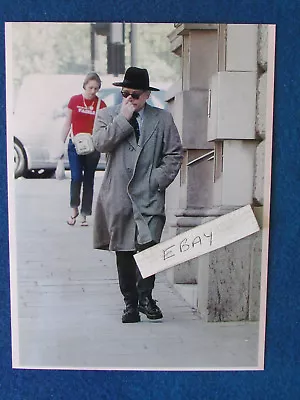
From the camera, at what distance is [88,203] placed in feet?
3.17

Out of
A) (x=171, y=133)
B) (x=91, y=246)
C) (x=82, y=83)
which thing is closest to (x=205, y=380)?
(x=91, y=246)

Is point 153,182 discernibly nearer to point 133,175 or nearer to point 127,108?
point 133,175

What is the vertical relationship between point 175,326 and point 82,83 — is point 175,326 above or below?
below

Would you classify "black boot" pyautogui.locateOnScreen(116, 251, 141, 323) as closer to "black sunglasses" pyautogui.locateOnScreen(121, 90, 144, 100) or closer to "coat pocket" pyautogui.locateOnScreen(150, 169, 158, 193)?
"coat pocket" pyautogui.locateOnScreen(150, 169, 158, 193)

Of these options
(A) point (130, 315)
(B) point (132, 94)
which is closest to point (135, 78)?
(B) point (132, 94)

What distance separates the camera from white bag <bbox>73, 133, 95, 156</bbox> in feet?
3.14

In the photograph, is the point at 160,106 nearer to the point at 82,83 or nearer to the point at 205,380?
the point at 82,83

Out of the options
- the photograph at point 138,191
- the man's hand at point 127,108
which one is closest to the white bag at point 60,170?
the photograph at point 138,191

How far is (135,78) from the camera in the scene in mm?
934

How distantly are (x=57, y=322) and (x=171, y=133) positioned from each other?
43 cm

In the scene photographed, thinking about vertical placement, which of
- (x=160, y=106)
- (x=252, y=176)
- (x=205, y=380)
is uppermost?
(x=160, y=106)

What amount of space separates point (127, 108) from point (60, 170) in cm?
17

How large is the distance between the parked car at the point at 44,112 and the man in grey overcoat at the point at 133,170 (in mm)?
22

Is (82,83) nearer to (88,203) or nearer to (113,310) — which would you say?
(88,203)
